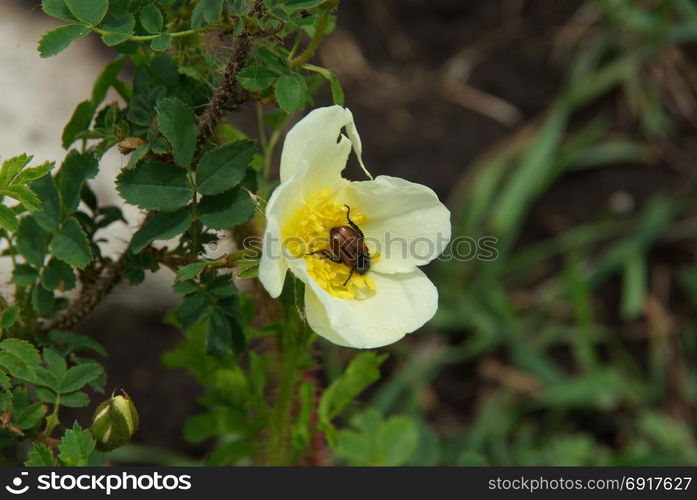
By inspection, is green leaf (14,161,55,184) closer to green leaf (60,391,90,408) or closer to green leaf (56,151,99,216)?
green leaf (56,151,99,216)

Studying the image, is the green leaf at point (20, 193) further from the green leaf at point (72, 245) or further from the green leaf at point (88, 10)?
the green leaf at point (88, 10)

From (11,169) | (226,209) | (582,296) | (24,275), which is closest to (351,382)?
(226,209)

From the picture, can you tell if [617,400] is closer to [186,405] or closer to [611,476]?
[611,476]

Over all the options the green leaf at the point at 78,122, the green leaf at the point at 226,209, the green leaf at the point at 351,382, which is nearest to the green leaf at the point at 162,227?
the green leaf at the point at 226,209

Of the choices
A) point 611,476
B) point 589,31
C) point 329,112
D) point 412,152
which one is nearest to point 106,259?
point 329,112

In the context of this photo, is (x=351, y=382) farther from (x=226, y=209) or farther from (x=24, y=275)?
(x=24, y=275)

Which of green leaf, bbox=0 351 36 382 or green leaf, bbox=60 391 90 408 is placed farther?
green leaf, bbox=60 391 90 408

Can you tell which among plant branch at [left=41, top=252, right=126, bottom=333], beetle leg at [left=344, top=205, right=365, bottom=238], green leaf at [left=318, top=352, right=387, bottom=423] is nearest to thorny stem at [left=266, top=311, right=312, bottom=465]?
green leaf at [left=318, top=352, right=387, bottom=423]
